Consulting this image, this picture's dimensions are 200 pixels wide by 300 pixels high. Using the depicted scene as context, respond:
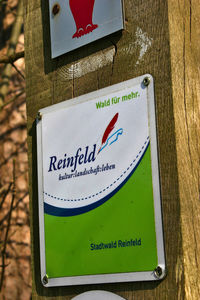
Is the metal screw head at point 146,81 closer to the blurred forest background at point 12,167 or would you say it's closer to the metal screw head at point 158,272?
the metal screw head at point 158,272

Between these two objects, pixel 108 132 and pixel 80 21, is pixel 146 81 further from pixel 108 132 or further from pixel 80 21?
pixel 80 21

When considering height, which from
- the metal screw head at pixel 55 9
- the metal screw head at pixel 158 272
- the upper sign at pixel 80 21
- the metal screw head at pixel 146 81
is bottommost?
the metal screw head at pixel 158 272

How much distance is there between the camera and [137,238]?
1443 mm

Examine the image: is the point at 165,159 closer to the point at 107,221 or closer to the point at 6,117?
the point at 107,221

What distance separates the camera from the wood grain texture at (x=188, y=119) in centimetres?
137

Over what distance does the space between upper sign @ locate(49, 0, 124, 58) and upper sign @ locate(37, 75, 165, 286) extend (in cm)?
21

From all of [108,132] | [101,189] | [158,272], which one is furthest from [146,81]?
[158,272]

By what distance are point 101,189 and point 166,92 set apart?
15.2 inches

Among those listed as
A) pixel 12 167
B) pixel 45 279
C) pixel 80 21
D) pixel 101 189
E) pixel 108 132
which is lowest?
pixel 45 279

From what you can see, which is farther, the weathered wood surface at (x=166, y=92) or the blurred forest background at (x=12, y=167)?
the blurred forest background at (x=12, y=167)

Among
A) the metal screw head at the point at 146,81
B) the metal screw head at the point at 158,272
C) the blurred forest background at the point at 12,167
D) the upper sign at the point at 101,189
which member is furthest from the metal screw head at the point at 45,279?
the blurred forest background at the point at 12,167

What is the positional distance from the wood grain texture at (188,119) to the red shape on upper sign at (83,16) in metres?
0.33

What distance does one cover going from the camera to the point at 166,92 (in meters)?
1.45

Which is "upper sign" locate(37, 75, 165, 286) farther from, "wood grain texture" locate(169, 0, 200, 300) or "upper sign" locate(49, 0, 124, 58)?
"upper sign" locate(49, 0, 124, 58)
